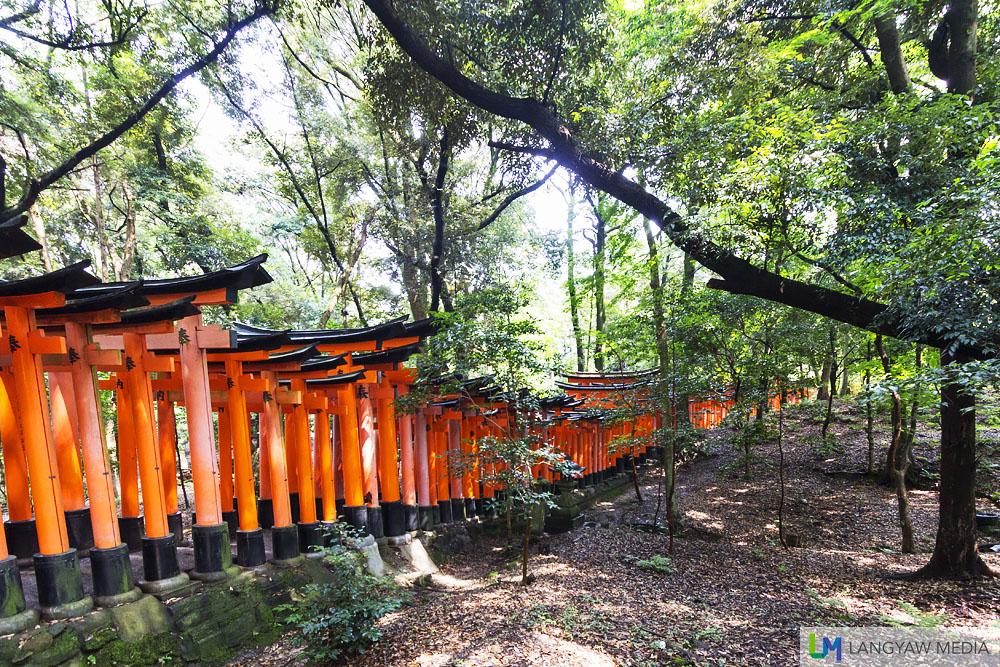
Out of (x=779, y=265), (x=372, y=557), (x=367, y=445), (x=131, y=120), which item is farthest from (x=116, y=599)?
(x=131, y=120)

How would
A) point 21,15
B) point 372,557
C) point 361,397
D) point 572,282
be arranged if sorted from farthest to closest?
point 572,282
point 21,15
point 361,397
point 372,557

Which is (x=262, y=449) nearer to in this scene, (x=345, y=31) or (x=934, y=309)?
(x=934, y=309)

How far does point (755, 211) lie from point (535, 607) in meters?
5.68

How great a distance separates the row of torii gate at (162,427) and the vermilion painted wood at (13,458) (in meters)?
0.02

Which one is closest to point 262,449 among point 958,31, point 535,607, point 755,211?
point 535,607

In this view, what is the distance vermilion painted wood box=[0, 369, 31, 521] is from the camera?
14.8 ft

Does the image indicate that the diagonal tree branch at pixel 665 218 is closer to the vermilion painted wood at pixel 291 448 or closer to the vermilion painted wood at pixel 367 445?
the vermilion painted wood at pixel 367 445

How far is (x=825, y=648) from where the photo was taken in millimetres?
5074

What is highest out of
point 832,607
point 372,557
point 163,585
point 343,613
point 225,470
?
point 225,470

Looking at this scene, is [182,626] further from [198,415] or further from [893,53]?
[893,53]

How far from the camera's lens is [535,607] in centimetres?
613

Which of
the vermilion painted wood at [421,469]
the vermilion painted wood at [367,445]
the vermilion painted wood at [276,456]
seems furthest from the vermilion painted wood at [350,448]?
the vermilion painted wood at [421,469]

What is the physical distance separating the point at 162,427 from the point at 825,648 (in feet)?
28.9

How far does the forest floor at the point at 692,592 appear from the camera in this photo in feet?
16.7
